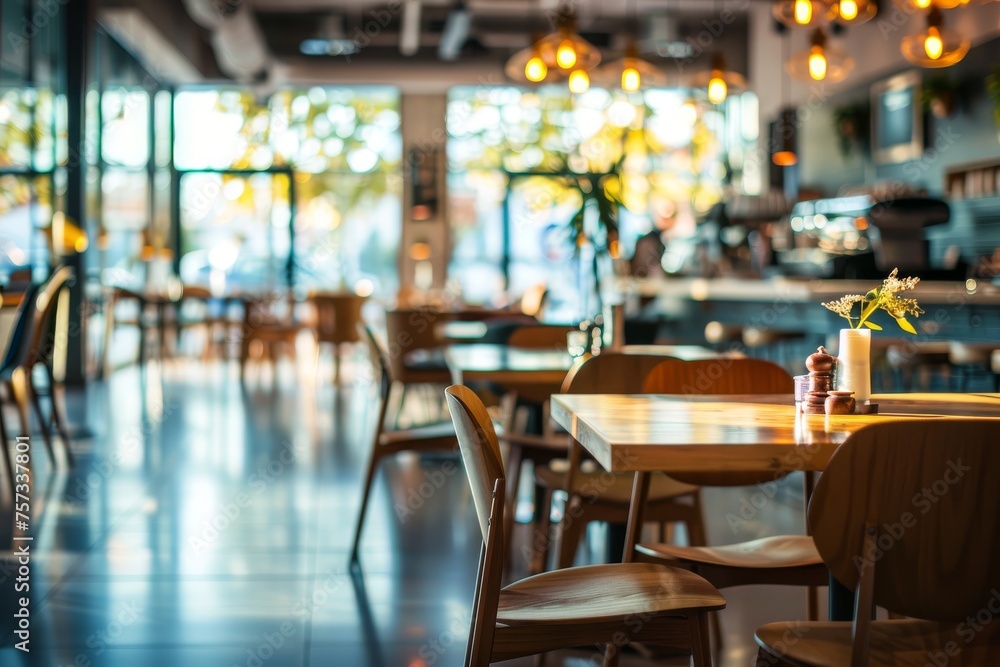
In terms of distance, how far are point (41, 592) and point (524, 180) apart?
11.8 metres

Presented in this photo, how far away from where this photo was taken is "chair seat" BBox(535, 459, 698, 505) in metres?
2.87

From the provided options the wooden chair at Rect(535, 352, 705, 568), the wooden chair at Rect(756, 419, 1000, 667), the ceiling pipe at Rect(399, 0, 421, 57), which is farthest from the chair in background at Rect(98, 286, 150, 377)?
the wooden chair at Rect(756, 419, 1000, 667)

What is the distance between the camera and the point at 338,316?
9.53 meters

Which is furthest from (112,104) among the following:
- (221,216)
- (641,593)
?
(641,593)

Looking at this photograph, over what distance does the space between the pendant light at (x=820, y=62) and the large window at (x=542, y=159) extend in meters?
8.55

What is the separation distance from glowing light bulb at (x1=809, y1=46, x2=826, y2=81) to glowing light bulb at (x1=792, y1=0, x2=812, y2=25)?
89cm

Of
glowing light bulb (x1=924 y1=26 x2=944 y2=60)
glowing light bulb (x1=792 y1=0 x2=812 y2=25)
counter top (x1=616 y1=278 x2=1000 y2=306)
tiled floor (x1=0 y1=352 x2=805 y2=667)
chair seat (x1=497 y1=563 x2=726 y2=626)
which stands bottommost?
tiled floor (x1=0 y1=352 x2=805 y2=667)

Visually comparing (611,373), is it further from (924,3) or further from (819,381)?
(924,3)

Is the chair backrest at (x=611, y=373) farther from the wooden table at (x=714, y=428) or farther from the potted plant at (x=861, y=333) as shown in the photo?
the potted plant at (x=861, y=333)

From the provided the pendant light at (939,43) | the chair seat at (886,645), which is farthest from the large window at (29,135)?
the chair seat at (886,645)

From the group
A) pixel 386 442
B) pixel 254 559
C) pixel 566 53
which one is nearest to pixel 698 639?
pixel 386 442

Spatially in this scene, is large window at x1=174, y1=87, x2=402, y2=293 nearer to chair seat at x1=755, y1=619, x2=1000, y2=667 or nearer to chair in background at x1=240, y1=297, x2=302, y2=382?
chair in background at x1=240, y1=297, x2=302, y2=382

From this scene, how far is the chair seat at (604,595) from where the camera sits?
1.81m

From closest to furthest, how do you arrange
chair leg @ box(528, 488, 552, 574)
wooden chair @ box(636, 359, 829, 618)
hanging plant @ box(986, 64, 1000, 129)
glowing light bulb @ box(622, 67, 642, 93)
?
wooden chair @ box(636, 359, 829, 618) → chair leg @ box(528, 488, 552, 574) → glowing light bulb @ box(622, 67, 642, 93) → hanging plant @ box(986, 64, 1000, 129)
